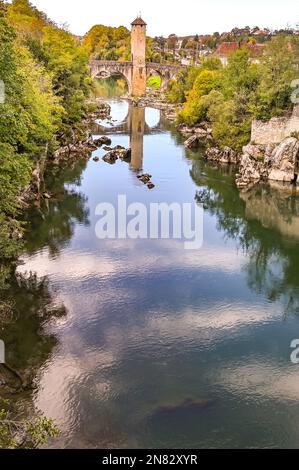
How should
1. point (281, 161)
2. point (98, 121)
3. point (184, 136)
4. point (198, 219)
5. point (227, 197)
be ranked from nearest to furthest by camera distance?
point (198, 219) < point (227, 197) < point (281, 161) < point (184, 136) < point (98, 121)

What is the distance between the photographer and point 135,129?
54.8 m

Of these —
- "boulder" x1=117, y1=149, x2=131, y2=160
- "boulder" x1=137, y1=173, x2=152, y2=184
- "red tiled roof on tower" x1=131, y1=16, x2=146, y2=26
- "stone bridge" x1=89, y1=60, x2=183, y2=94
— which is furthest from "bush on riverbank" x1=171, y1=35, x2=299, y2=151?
"red tiled roof on tower" x1=131, y1=16, x2=146, y2=26

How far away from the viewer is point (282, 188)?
32656 millimetres

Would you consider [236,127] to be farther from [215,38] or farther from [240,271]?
[215,38]

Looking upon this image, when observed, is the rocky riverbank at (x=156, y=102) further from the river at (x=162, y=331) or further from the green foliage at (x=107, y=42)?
the river at (x=162, y=331)

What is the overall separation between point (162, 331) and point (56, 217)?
11880mm

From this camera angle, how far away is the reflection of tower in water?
130ft

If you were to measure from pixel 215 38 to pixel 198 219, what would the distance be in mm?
125806

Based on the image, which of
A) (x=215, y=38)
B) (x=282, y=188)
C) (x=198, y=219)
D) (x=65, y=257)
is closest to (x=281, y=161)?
(x=282, y=188)

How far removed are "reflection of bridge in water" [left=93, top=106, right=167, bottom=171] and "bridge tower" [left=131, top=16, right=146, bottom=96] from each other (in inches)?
651

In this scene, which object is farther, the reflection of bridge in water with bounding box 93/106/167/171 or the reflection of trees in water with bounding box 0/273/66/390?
the reflection of bridge in water with bounding box 93/106/167/171

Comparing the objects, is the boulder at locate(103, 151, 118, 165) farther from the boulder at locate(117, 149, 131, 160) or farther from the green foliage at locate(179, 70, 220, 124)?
the green foliage at locate(179, 70, 220, 124)

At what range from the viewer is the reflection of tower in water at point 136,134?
130 feet
